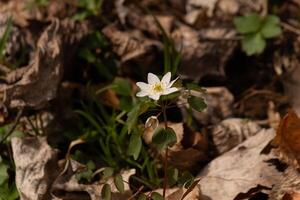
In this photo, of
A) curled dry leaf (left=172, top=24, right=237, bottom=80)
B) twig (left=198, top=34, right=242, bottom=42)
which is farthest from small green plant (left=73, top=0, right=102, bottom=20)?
twig (left=198, top=34, right=242, bottom=42)

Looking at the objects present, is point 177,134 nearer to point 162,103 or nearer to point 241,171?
point 241,171

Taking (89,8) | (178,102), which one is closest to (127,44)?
(89,8)

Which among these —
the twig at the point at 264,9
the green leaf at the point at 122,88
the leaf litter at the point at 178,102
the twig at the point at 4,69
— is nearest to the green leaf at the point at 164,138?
the leaf litter at the point at 178,102

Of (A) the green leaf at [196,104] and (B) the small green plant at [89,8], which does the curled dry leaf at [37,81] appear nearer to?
(B) the small green plant at [89,8]

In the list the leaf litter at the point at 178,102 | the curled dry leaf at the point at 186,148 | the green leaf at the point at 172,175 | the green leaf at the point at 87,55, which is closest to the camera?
the green leaf at the point at 172,175

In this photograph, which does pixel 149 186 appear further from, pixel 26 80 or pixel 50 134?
pixel 26 80

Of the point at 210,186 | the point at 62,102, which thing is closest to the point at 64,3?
the point at 62,102
